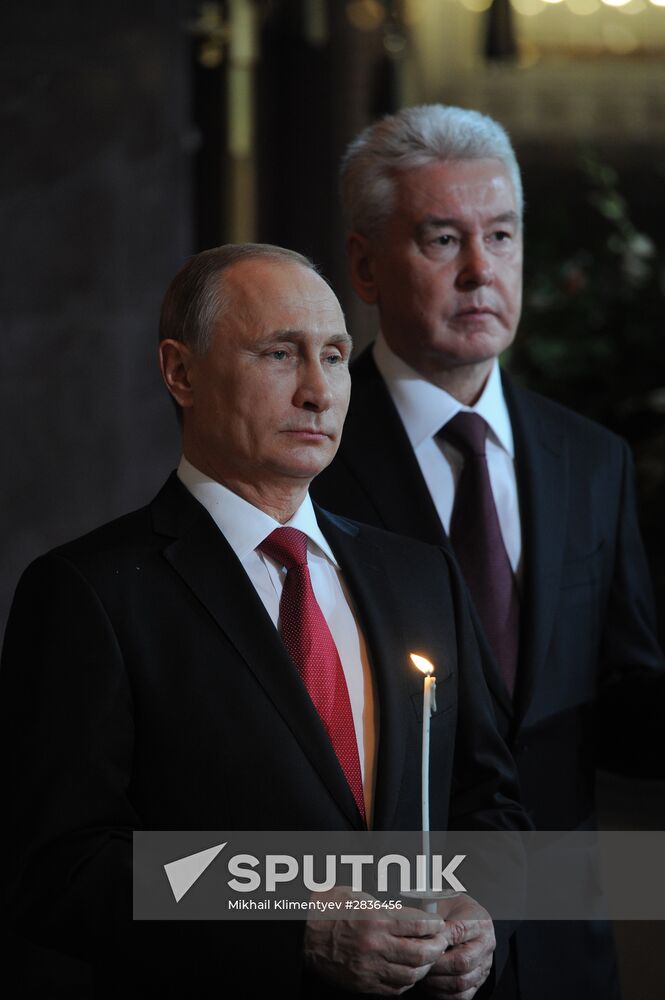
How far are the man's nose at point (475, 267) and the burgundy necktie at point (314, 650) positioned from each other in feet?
2.06

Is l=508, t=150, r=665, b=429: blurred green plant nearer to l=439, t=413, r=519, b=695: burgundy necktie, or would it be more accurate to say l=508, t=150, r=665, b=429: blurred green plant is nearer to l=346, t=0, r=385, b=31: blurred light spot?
l=346, t=0, r=385, b=31: blurred light spot

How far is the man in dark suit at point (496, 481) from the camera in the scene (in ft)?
6.96

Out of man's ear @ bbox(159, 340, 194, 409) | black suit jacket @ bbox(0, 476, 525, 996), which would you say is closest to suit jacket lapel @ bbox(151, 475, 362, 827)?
black suit jacket @ bbox(0, 476, 525, 996)

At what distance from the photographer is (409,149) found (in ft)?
7.10

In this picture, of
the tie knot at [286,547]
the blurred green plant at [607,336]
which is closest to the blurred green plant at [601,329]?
the blurred green plant at [607,336]

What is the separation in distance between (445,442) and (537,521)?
0.61 feet

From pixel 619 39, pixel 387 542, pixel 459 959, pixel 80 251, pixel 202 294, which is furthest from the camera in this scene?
pixel 619 39

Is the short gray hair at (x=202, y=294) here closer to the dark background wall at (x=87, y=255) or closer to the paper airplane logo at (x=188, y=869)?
the paper airplane logo at (x=188, y=869)

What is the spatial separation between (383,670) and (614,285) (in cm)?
334

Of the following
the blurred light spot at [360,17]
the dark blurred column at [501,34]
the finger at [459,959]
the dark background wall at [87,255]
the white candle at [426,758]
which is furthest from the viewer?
the blurred light spot at [360,17]

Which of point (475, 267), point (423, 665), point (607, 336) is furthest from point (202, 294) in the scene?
point (607, 336)

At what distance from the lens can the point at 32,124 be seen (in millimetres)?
3479

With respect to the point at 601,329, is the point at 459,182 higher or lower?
lower

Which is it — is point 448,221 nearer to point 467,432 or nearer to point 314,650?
point 467,432
